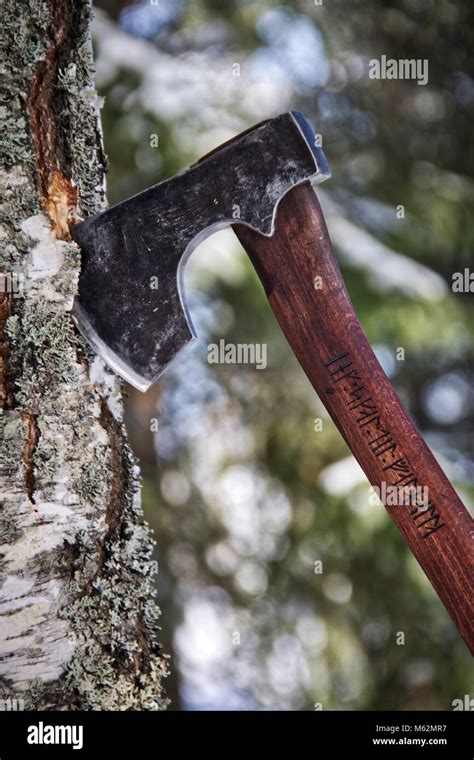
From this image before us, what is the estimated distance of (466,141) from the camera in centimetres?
365

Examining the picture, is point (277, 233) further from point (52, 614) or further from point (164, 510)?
point (164, 510)

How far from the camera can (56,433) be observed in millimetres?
1270

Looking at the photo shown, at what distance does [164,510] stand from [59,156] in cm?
273

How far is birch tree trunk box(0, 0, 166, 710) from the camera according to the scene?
1.23 m

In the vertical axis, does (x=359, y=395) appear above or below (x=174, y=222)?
below

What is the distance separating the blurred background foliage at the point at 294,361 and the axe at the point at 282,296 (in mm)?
1819

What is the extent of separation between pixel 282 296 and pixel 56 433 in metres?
0.50
